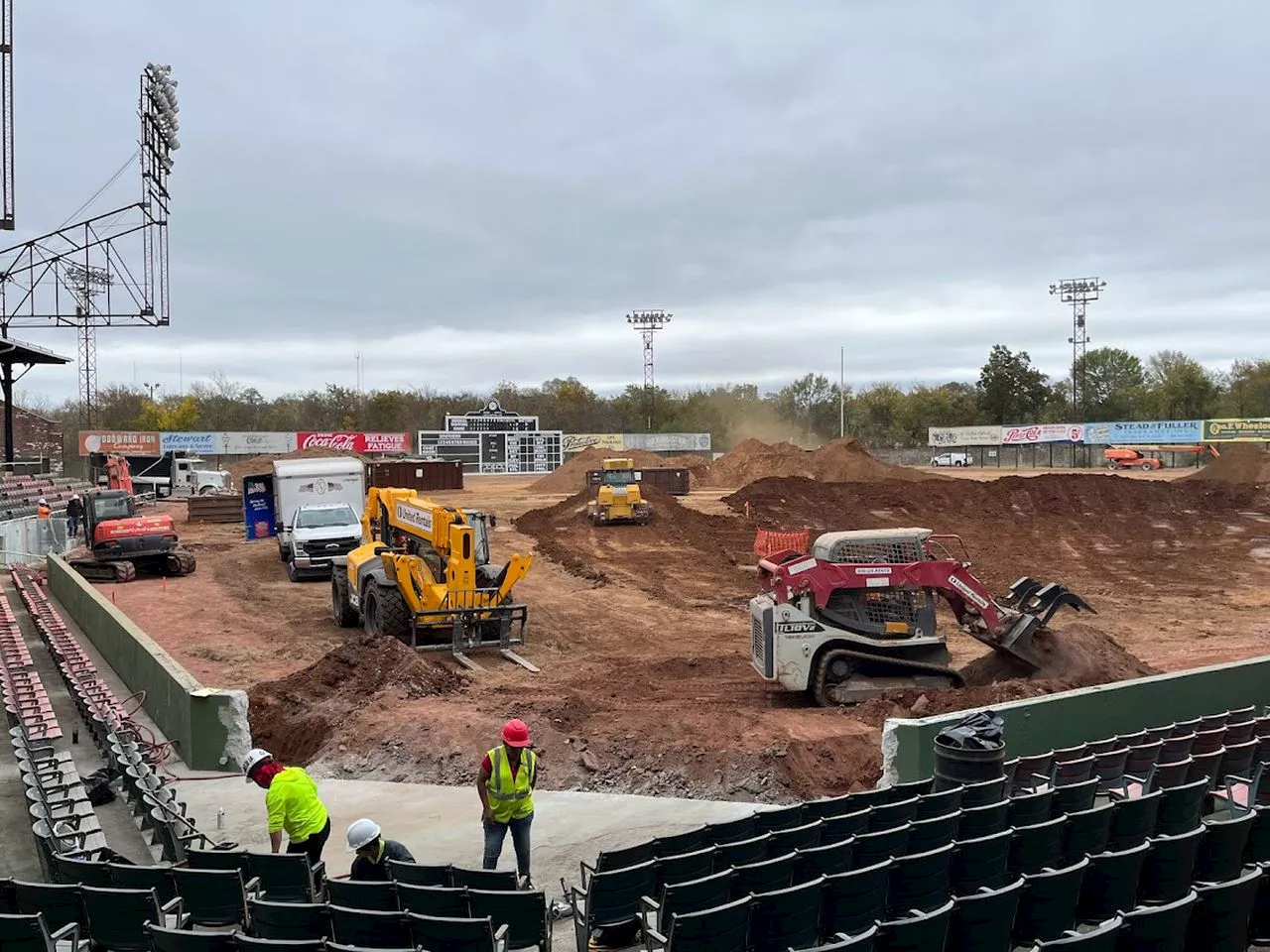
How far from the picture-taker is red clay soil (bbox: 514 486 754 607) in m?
28.4

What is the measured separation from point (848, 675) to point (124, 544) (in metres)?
21.5

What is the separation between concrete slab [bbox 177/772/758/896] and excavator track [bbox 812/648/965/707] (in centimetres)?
411

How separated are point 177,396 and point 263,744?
11812 centimetres

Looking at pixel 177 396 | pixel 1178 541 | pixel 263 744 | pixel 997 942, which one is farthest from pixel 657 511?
pixel 177 396

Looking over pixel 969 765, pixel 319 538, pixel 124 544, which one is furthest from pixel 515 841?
pixel 124 544

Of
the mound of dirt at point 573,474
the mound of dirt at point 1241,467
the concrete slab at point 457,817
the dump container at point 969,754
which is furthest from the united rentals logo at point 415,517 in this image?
the mound of dirt at point 1241,467

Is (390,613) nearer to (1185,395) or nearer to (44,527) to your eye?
(44,527)

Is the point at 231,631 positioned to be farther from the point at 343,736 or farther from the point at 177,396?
the point at 177,396

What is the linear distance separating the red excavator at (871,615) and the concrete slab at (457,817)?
4121 millimetres

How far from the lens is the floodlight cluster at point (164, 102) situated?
1298 inches

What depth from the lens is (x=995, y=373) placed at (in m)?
102

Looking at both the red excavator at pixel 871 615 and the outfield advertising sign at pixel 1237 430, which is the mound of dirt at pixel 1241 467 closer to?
the outfield advertising sign at pixel 1237 430

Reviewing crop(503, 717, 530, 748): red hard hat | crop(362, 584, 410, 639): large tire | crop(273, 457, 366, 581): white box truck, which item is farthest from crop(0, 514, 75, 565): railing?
crop(503, 717, 530, 748): red hard hat

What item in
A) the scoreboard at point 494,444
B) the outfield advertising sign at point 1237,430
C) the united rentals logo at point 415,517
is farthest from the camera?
the scoreboard at point 494,444
